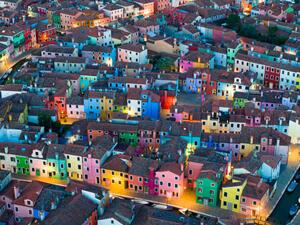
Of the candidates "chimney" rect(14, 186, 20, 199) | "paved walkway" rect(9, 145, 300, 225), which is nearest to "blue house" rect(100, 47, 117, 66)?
"paved walkway" rect(9, 145, 300, 225)

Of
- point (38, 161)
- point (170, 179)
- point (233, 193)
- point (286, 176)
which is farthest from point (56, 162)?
point (286, 176)

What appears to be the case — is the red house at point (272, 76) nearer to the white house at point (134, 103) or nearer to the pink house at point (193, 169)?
the white house at point (134, 103)

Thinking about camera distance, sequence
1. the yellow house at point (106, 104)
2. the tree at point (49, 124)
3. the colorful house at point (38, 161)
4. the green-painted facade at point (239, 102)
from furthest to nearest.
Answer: the green-painted facade at point (239, 102) → the yellow house at point (106, 104) → the tree at point (49, 124) → the colorful house at point (38, 161)

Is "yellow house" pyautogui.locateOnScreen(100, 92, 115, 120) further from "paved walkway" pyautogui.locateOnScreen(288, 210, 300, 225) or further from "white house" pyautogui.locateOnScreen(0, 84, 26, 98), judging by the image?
"paved walkway" pyautogui.locateOnScreen(288, 210, 300, 225)

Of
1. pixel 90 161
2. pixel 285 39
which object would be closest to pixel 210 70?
pixel 285 39

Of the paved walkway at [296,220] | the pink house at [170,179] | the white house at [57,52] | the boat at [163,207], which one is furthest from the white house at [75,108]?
the paved walkway at [296,220]

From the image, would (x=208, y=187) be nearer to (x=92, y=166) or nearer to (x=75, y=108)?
(x=92, y=166)

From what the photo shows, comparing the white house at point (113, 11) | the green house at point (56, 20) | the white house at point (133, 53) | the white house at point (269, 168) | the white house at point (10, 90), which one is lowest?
the white house at point (269, 168)
